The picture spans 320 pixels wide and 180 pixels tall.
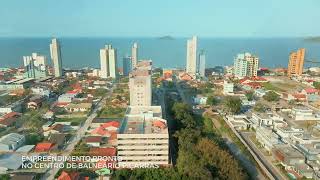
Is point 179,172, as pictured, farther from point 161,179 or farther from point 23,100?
point 23,100

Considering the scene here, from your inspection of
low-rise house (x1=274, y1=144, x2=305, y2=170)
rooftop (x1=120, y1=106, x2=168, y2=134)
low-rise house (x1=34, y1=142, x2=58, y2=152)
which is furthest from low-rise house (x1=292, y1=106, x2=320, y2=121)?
low-rise house (x1=34, y1=142, x2=58, y2=152)

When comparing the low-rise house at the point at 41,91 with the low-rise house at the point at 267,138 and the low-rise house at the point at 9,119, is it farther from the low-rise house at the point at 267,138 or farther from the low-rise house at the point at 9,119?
the low-rise house at the point at 267,138

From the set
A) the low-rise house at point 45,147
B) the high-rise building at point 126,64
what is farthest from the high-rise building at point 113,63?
the low-rise house at point 45,147

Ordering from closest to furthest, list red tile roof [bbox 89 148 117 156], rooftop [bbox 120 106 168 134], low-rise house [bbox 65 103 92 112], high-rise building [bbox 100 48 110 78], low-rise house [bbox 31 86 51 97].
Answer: rooftop [bbox 120 106 168 134]
red tile roof [bbox 89 148 117 156]
low-rise house [bbox 65 103 92 112]
low-rise house [bbox 31 86 51 97]
high-rise building [bbox 100 48 110 78]

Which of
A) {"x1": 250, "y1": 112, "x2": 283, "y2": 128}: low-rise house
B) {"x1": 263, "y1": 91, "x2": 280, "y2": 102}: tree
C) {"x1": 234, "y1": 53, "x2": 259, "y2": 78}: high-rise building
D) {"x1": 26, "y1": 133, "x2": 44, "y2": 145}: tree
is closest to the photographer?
{"x1": 26, "y1": 133, "x2": 44, "y2": 145}: tree

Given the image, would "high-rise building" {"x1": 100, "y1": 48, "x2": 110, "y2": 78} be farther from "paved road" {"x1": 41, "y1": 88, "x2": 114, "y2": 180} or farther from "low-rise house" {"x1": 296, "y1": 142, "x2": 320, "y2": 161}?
"low-rise house" {"x1": 296, "y1": 142, "x2": 320, "y2": 161}

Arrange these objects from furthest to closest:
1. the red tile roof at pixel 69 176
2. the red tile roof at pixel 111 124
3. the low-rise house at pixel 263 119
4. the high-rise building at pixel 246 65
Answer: the high-rise building at pixel 246 65 → the low-rise house at pixel 263 119 → the red tile roof at pixel 111 124 → the red tile roof at pixel 69 176

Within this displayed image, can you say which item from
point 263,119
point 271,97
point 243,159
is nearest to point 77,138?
point 243,159
